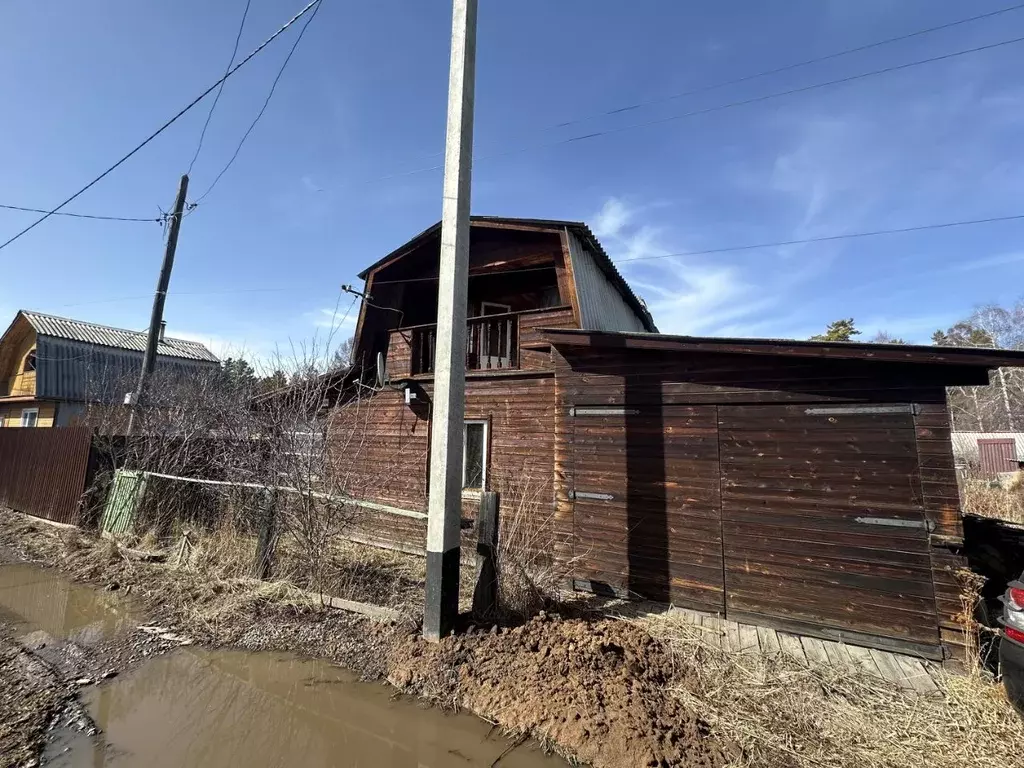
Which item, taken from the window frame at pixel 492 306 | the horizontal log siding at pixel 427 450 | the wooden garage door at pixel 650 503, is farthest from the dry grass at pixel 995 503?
the window frame at pixel 492 306

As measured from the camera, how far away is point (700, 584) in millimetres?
5633

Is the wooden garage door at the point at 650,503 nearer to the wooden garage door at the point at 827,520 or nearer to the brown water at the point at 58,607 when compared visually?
the wooden garage door at the point at 827,520

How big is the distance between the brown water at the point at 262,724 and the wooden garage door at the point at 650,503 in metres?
2.92

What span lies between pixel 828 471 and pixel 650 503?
195 cm

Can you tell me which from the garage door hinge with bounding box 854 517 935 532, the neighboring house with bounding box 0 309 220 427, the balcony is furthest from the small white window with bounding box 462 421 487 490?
the neighboring house with bounding box 0 309 220 427

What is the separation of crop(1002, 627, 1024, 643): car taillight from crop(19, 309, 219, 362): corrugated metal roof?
92.1 ft

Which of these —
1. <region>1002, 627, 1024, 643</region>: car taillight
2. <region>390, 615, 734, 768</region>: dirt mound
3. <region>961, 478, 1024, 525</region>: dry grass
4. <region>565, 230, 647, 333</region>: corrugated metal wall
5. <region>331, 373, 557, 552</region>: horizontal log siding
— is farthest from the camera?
<region>961, 478, 1024, 525</region>: dry grass

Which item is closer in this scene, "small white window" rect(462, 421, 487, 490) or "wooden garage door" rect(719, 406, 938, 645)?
"wooden garage door" rect(719, 406, 938, 645)

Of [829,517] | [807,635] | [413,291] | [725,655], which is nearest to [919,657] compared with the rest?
[807,635]

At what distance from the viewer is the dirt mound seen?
330 centimetres

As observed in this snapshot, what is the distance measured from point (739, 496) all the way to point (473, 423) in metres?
4.70

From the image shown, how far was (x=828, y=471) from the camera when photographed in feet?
16.8

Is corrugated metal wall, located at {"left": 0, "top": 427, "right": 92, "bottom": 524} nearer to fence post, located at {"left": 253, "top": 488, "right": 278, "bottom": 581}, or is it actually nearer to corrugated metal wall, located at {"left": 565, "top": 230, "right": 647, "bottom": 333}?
fence post, located at {"left": 253, "top": 488, "right": 278, "bottom": 581}

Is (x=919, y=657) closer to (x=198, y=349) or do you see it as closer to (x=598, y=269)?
(x=598, y=269)
